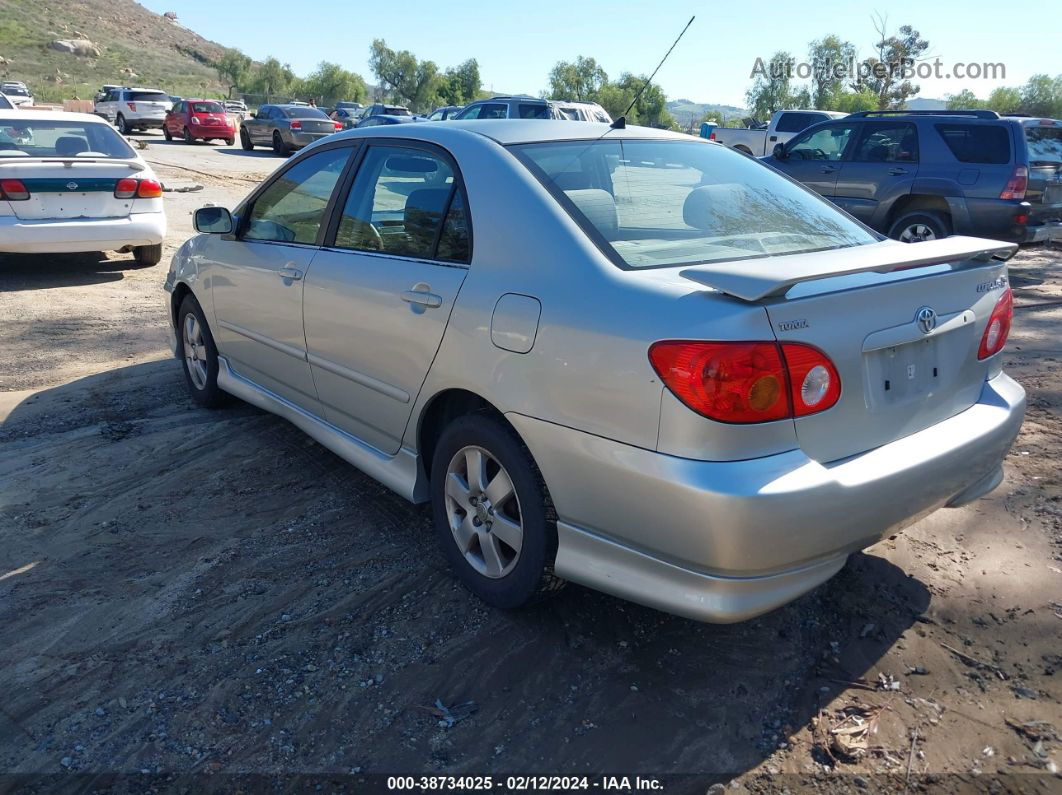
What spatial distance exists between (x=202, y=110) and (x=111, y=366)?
95.2ft

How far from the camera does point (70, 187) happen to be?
852 centimetres

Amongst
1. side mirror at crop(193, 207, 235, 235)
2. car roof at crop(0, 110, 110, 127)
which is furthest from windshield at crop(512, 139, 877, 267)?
car roof at crop(0, 110, 110, 127)

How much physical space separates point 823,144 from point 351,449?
31.1ft

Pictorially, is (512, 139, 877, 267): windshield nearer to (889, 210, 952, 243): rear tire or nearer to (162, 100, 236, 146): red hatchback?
(889, 210, 952, 243): rear tire

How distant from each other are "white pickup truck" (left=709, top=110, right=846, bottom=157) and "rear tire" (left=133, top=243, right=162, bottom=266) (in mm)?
16194

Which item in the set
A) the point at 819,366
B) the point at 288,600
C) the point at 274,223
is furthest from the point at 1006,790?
the point at 274,223

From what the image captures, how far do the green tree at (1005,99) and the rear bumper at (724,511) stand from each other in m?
46.2

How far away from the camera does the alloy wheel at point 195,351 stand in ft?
17.2

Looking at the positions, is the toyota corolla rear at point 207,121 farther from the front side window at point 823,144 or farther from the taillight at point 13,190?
the front side window at point 823,144

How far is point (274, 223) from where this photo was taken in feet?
14.7

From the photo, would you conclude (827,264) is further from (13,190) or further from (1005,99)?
(1005,99)

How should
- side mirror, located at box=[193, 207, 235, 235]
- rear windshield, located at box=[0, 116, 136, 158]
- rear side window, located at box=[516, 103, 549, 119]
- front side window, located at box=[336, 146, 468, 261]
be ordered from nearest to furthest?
front side window, located at box=[336, 146, 468, 261] → side mirror, located at box=[193, 207, 235, 235] → rear windshield, located at box=[0, 116, 136, 158] → rear side window, located at box=[516, 103, 549, 119]

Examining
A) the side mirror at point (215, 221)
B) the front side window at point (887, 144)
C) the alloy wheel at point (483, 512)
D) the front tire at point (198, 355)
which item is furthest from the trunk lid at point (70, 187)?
the front side window at point (887, 144)

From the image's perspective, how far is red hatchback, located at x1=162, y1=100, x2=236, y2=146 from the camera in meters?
32.0
